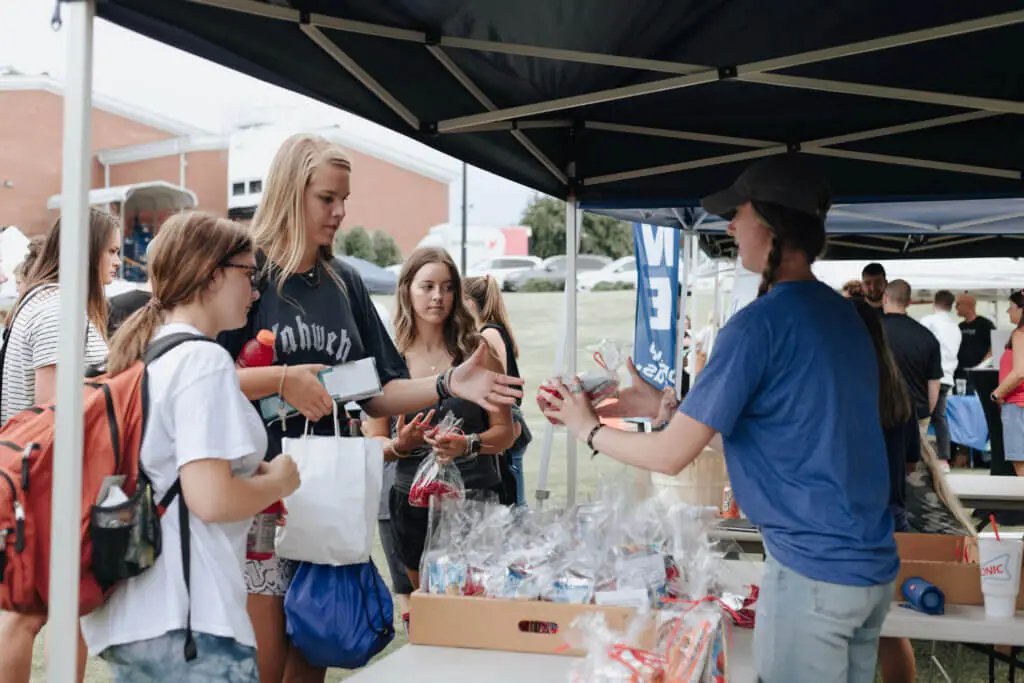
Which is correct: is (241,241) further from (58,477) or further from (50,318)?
(50,318)

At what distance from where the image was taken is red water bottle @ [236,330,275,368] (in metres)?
2.04

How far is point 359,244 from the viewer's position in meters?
31.4

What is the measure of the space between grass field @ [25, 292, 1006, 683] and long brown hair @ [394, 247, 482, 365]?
63 cm

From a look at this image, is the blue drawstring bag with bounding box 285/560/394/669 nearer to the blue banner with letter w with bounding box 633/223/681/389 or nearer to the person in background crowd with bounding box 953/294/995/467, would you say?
the blue banner with letter w with bounding box 633/223/681/389

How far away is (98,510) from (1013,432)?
710 cm

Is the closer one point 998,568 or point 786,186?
point 786,186

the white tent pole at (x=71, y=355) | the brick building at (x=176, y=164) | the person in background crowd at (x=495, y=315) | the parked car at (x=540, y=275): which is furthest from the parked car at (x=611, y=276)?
the white tent pole at (x=71, y=355)

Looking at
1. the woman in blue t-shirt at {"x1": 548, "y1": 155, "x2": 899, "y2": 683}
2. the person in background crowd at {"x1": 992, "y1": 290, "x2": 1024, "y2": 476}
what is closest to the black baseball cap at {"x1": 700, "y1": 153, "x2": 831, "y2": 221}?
the woman in blue t-shirt at {"x1": 548, "y1": 155, "x2": 899, "y2": 683}

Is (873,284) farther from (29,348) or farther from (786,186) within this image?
(29,348)

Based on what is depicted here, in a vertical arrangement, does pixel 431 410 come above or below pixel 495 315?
below

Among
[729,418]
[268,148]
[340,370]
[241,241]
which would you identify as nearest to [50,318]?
[340,370]

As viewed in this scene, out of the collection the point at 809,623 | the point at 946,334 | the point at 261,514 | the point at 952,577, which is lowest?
the point at 952,577

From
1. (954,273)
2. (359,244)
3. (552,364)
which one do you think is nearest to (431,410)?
(954,273)

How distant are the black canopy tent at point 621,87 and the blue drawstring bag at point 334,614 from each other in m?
0.60
